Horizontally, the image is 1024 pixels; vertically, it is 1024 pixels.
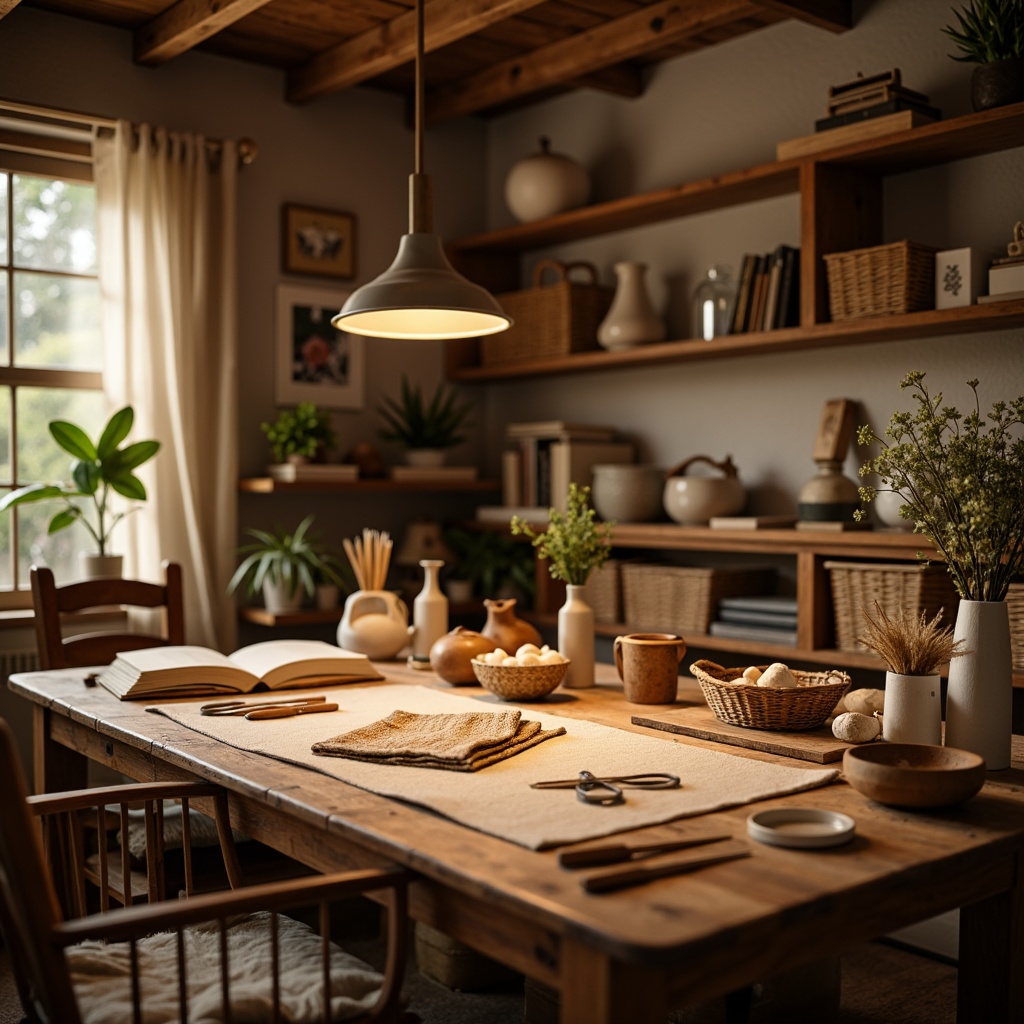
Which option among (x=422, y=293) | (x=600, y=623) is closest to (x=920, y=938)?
(x=600, y=623)

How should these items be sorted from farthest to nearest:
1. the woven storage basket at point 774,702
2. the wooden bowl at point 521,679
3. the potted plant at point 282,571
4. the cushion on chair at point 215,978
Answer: the potted plant at point 282,571, the wooden bowl at point 521,679, the woven storage basket at point 774,702, the cushion on chair at point 215,978

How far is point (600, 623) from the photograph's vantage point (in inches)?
147

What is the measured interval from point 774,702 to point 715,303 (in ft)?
5.79

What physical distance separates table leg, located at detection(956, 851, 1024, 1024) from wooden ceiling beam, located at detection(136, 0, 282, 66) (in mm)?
2694

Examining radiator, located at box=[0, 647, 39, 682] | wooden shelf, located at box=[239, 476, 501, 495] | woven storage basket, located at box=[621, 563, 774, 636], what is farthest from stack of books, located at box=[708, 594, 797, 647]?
radiator, located at box=[0, 647, 39, 682]

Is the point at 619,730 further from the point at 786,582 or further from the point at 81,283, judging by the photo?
the point at 81,283

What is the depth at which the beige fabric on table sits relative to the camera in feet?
4.98

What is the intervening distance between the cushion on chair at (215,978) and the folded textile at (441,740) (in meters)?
0.30

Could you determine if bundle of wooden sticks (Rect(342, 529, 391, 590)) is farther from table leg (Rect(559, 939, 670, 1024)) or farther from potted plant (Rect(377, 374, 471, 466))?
table leg (Rect(559, 939, 670, 1024))

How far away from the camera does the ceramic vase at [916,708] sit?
5.99ft

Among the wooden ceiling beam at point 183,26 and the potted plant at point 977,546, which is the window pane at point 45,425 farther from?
the potted plant at point 977,546

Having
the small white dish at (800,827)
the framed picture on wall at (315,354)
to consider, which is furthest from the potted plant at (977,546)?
the framed picture on wall at (315,354)

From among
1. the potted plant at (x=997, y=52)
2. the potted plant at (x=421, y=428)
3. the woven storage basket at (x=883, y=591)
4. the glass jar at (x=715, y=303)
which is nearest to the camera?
the potted plant at (x=997, y=52)

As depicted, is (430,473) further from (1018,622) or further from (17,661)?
(1018,622)
